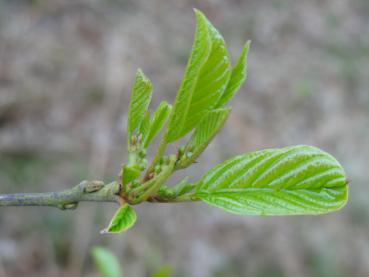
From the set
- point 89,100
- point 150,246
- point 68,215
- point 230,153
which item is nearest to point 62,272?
point 68,215

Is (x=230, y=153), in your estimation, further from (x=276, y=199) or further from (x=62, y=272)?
(x=276, y=199)

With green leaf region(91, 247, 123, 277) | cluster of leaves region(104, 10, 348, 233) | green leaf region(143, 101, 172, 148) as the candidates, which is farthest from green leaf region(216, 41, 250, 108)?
green leaf region(91, 247, 123, 277)

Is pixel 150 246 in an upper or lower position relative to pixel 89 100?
lower

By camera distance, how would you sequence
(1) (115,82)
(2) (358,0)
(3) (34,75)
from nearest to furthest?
1. (3) (34,75)
2. (1) (115,82)
3. (2) (358,0)

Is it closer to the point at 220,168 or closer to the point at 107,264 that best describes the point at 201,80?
the point at 220,168

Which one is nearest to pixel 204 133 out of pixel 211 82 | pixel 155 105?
pixel 211 82

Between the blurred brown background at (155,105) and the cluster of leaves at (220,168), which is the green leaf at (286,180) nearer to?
the cluster of leaves at (220,168)
